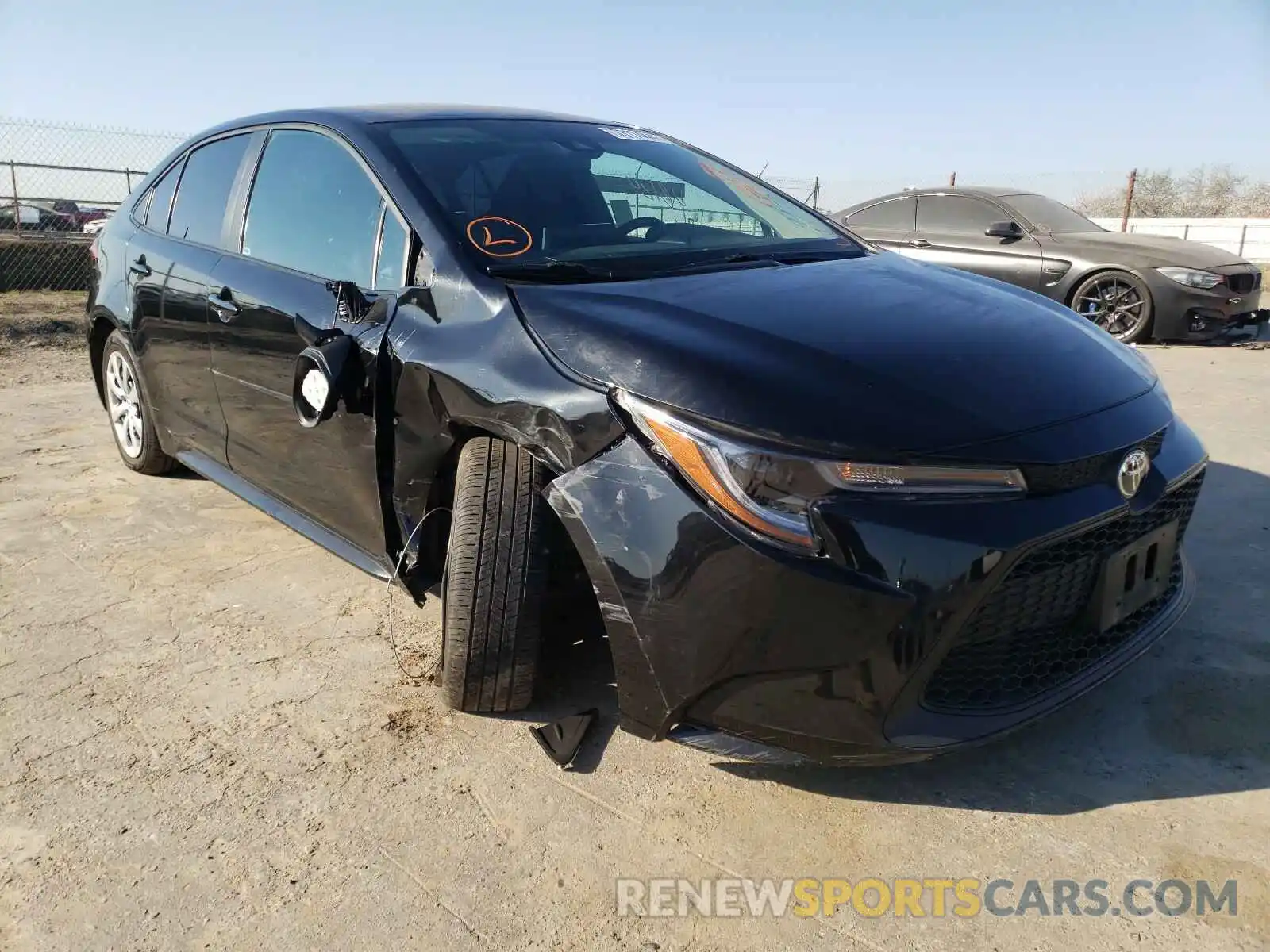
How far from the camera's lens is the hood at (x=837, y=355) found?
71.9 inches

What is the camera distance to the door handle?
3.11m

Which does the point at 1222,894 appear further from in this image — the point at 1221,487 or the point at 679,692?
the point at 1221,487

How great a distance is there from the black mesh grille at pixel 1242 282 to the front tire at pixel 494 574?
23.7ft

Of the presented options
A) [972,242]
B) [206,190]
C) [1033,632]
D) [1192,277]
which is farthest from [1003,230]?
[1033,632]

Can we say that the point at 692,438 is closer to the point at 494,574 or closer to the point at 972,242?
the point at 494,574

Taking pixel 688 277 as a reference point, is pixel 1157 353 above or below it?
below

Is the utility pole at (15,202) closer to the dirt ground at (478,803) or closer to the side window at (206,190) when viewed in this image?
the side window at (206,190)

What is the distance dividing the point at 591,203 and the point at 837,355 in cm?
114

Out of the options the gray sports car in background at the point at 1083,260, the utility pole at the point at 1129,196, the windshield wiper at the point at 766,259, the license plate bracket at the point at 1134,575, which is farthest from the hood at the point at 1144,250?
the utility pole at the point at 1129,196

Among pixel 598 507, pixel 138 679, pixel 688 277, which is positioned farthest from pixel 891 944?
pixel 138 679

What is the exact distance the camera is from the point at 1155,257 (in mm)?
7430

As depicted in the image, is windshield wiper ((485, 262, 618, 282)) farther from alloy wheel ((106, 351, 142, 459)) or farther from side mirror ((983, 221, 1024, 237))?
side mirror ((983, 221, 1024, 237))

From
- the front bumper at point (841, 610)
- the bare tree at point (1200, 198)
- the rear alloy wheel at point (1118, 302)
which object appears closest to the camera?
the front bumper at point (841, 610)

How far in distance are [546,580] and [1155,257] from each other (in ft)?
23.0
